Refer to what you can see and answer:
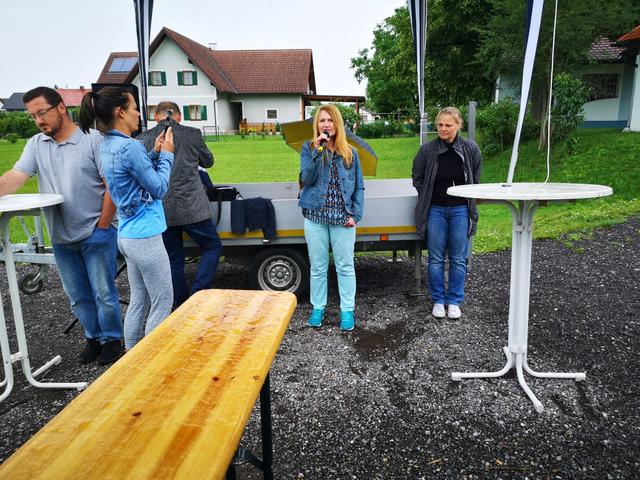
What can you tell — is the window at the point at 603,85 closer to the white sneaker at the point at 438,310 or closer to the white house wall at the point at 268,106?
the white sneaker at the point at 438,310

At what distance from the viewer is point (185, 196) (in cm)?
429

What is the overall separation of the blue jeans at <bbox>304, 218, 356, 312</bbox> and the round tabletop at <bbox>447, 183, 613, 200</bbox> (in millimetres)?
1241

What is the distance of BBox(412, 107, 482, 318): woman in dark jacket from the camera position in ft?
14.4

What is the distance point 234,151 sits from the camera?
2650cm

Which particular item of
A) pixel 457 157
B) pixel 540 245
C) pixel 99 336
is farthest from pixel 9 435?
pixel 540 245

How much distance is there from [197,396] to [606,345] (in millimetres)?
3647

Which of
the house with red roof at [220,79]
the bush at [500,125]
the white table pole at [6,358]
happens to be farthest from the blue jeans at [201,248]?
the house with red roof at [220,79]

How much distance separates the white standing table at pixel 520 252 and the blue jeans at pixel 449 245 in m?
1.01

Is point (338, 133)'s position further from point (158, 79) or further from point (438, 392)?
point (158, 79)

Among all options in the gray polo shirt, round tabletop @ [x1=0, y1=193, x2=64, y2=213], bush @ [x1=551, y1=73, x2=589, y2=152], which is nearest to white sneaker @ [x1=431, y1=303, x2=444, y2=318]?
the gray polo shirt

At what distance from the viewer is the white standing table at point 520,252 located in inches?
117

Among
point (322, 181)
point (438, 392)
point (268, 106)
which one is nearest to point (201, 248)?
point (322, 181)

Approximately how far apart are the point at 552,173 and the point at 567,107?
224cm

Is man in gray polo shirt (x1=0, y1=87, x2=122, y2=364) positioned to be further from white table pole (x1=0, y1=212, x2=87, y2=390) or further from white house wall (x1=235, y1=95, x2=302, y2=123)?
white house wall (x1=235, y1=95, x2=302, y2=123)
